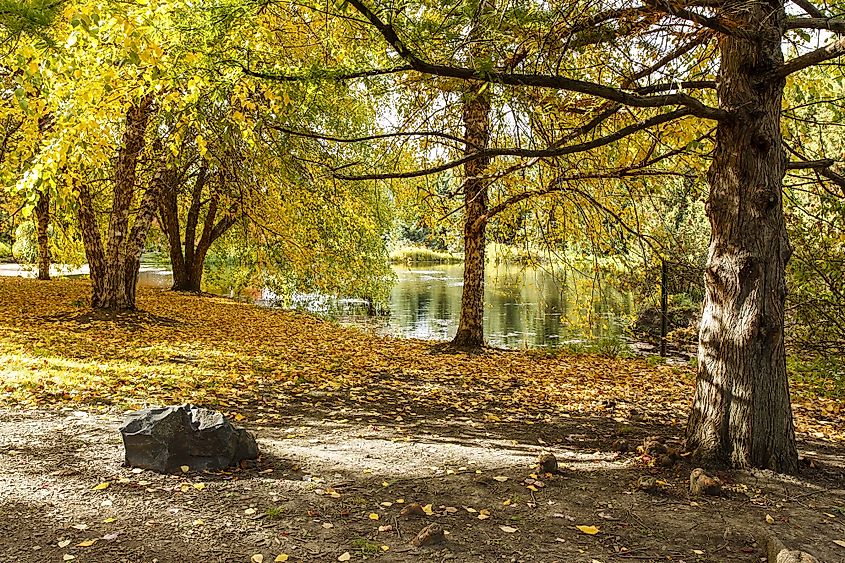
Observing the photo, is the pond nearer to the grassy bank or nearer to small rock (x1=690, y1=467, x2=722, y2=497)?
the grassy bank

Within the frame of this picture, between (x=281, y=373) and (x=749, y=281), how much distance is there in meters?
5.57

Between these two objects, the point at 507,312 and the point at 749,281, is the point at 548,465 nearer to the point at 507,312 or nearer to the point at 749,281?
the point at 749,281

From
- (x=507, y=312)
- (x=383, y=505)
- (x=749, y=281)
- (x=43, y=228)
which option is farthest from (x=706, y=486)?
(x=43, y=228)

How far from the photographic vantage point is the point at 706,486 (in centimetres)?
414

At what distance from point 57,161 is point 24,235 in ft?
58.7

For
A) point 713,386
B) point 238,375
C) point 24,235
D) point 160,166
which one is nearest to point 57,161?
point 238,375

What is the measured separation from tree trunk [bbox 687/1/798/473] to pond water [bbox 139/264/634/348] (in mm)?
4245

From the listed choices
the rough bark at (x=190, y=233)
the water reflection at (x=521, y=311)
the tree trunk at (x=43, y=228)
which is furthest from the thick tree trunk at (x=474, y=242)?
the tree trunk at (x=43, y=228)

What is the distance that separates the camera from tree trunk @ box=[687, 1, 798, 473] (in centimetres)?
446

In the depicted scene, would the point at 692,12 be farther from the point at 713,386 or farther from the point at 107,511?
the point at 107,511

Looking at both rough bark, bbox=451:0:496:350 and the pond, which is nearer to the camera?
rough bark, bbox=451:0:496:350

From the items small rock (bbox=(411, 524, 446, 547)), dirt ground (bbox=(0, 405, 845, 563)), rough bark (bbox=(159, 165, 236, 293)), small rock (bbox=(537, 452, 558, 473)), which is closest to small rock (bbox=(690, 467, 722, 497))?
dirt ground (bbox=(0, 405, 845, 563))

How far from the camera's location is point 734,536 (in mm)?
3561

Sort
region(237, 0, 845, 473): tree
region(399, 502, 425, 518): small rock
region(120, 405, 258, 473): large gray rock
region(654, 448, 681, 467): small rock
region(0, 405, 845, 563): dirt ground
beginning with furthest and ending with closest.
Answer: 1. region(654, 448, 681, 467): small rock
2. region(237, 0, 845, 473): tree
3. region(120, 405, 258, 473): large gray rock
4. region(399, 502, 425, 518): small rock
5. region(0, 405, 845, 563): dirt ground
